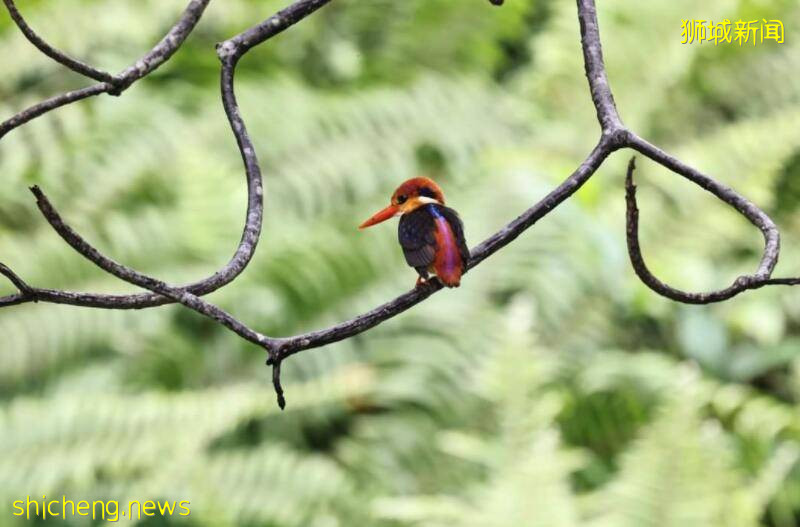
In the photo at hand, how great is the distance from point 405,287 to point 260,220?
6.69 feet

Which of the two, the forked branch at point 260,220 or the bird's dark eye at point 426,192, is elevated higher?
the bird's dark eye at point 426,192

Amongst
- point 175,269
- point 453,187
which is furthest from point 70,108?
point 453,187

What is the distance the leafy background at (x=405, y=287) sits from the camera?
7.09 feet

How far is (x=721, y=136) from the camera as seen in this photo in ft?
10.1

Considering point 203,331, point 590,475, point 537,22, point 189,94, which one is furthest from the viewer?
point 537,22

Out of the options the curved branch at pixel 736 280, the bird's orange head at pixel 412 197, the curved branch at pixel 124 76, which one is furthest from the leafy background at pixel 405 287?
the curved branch at pixel 124 76

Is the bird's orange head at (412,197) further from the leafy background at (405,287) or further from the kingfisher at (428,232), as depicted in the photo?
the leafy background at (405,287)

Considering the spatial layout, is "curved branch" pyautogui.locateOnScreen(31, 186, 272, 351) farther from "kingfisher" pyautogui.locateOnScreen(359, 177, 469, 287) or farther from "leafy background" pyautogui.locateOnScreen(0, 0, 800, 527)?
"leafy background" pyautogui.locateOnScreen(0, 0, 800, 527)

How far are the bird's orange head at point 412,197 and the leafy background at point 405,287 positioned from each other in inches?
46.5

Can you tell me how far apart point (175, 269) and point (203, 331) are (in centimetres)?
19

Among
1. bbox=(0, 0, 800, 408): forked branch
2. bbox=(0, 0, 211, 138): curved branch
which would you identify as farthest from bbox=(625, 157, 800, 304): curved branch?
bbox=(0, 0, 211, 138): curved branch

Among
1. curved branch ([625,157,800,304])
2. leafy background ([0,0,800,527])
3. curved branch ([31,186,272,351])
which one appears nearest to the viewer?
curved branch ([31,186,272,351])

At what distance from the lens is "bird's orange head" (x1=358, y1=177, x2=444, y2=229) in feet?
2.48

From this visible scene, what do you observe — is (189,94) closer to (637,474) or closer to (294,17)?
(637,474)
